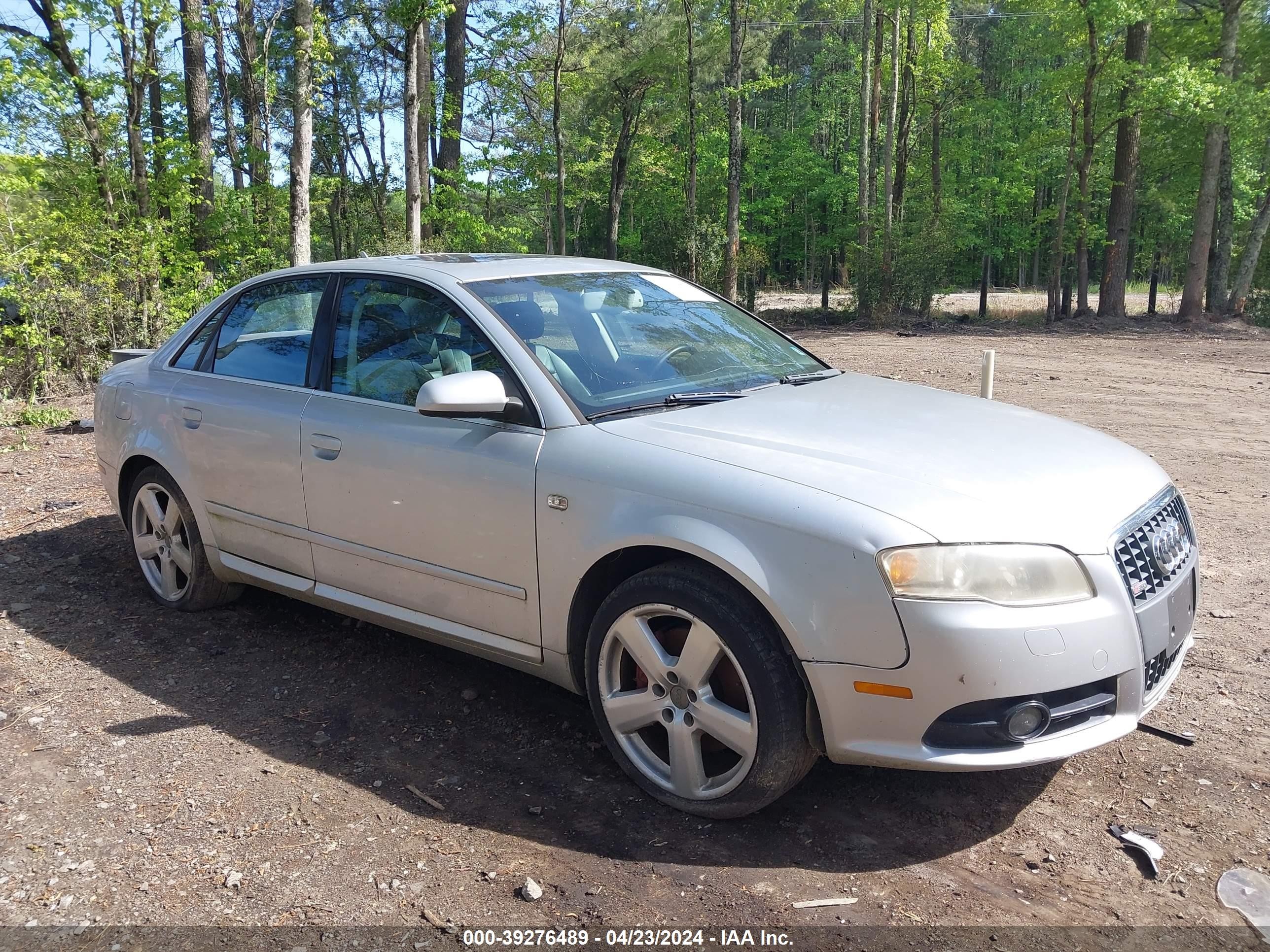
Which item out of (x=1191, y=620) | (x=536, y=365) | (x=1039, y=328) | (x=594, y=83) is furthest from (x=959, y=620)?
(x=594, y=83)

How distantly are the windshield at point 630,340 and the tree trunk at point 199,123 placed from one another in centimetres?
1284

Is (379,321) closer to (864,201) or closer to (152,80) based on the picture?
(152,80)

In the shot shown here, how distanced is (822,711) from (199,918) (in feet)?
5.95

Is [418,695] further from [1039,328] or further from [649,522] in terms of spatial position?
[1039,328]

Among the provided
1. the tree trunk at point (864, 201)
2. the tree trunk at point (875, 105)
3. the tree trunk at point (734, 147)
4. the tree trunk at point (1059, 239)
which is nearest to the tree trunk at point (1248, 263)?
the tree trunk at point (1059, 239)

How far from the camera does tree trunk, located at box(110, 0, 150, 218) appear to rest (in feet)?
44.3

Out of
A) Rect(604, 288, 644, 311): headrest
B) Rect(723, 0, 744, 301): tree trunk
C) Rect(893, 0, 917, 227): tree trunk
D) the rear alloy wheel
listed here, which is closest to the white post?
Rect(604, 288, 644, 311): headrest

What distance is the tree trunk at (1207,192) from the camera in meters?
21.8

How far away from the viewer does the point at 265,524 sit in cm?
434

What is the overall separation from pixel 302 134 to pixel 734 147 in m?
12.6

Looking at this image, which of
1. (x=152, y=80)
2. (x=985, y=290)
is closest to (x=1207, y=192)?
(x=985, y=290)

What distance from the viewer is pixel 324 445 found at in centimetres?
400

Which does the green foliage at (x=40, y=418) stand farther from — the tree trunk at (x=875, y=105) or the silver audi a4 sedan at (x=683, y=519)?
the tree trunk at (x=875, y=105)

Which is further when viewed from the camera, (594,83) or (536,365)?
(594,83)
